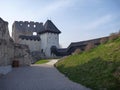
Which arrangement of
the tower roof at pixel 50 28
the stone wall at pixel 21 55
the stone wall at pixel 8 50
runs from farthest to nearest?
the tower roof at pixel 50 28 < the stone wall at pixel 21 55 < the stone wall at pixel 8 50

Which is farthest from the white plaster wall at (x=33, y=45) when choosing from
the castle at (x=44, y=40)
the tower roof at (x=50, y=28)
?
the tower roof at (x=50, y=28)

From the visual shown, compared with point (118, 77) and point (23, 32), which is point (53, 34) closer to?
point (23, 32)

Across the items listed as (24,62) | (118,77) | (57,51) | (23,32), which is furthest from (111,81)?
(23,32)

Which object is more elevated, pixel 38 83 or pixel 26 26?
pixel 26 26

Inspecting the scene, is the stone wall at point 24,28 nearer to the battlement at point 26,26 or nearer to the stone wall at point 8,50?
the battlement at point 26,26

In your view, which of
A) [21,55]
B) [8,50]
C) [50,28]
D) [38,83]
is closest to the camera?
[38,83]

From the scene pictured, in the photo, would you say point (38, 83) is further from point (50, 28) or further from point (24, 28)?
point (24, 28)

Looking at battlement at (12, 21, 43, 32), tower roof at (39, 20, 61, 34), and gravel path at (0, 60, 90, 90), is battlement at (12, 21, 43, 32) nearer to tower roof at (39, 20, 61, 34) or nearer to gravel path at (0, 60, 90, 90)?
tower roof at (39, 20, 61, 34)

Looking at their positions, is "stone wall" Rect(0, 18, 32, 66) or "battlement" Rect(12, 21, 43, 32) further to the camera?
"battlement" Rect(12, 21, 43, 32)

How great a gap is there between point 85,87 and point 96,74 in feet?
7.30

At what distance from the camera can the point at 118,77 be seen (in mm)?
14789

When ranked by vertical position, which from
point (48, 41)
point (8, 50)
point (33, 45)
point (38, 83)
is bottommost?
point (38, 83)

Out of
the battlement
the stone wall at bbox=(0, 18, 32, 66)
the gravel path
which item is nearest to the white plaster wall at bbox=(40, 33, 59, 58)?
the battlement

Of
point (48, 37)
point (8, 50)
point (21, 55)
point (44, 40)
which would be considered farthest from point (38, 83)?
point (44, 40)
